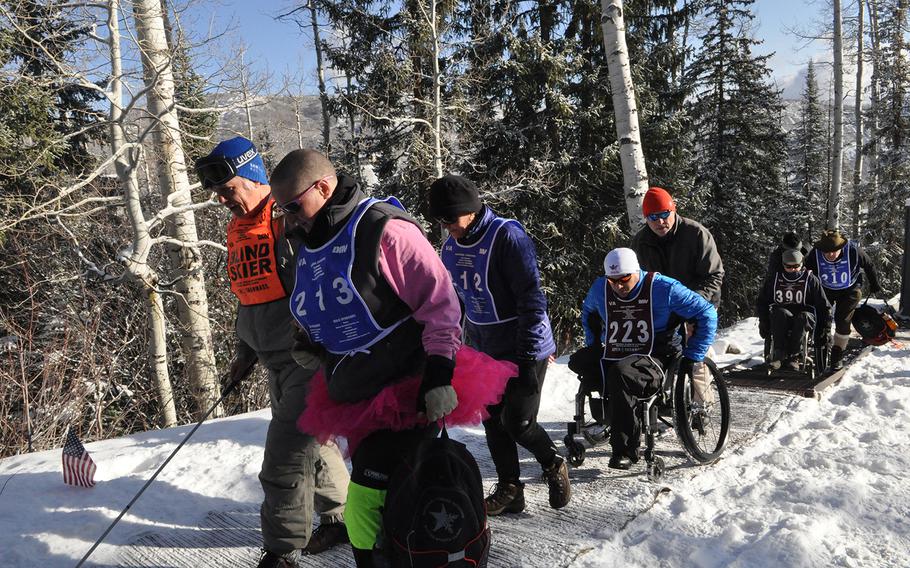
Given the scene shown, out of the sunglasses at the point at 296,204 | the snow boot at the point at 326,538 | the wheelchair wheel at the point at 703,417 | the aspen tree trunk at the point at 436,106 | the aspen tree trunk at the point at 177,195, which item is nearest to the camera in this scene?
the sunglasses at the point at 296,204

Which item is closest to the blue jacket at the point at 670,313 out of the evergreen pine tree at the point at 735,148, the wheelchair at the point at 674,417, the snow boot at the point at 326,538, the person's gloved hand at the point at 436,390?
the wheelchair at the point at 674,417

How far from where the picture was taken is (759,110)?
73.3 ft

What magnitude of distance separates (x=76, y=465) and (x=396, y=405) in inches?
110

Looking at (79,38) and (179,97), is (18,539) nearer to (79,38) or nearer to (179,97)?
(179,97)

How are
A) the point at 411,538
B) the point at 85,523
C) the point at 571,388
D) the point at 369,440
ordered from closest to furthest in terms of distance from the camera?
1. the point at 411,538
2. the point at 369,440
3. the point at 85,523
4. the point at 571,388

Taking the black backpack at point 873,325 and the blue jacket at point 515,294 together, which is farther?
the black backpack at point 873,325

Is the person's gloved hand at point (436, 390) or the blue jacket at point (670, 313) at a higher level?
the person's gloved hand at point (436, 390)

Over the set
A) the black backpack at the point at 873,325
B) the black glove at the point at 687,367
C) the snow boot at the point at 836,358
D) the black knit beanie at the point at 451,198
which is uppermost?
the black knit beanie at the point at 451,198

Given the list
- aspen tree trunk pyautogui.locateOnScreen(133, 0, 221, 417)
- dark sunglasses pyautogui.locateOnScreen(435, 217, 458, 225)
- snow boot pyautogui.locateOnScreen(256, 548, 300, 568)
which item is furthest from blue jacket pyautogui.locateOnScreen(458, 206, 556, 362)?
aspen tree trunk pyautogui.locateOnScreen(133, 0, 221, 417)

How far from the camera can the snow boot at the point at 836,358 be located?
7.14m

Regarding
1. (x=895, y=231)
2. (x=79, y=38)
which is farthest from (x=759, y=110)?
(x=79, y=38)

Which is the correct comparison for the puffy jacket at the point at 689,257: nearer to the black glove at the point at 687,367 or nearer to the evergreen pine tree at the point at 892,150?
the black glove at the point at 687,367

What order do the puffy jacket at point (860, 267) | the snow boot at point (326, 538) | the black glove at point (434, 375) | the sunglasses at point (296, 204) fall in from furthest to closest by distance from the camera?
the puffy jacket at point (860, 267) < the snow boot at point (326, 538) < the sunglasses at point (296, 204) < the black glove at point (434, 375)

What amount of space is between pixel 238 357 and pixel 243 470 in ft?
4.48
